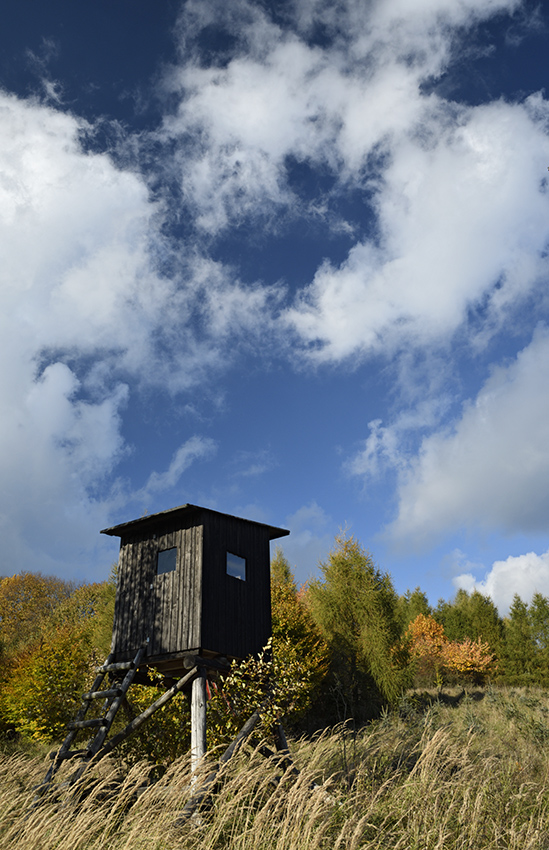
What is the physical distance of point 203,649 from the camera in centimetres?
1324

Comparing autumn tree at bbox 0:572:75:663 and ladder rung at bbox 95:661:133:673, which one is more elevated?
autumn tree at bbox 0:572:75:663

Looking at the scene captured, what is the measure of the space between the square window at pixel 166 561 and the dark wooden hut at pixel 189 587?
26 mm

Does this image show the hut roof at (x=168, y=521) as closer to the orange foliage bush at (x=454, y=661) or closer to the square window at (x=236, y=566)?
the square window at (x=236, y=566)

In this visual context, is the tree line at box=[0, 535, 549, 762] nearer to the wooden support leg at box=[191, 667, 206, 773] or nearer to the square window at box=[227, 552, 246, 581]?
the wooden support leg at box=[191, 667, 206, 773]

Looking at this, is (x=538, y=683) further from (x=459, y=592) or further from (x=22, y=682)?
(x=22, y=682)

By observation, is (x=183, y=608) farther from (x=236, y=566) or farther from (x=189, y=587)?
(x=236, y=566)

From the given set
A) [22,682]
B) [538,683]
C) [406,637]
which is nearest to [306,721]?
[406,637]

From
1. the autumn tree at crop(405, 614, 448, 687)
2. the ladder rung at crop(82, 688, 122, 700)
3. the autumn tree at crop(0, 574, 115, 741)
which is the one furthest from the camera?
the autumn tree at crop(405, 614, 448, 687)

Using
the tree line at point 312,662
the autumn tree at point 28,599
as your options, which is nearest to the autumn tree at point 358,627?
the tree line at point 312,662

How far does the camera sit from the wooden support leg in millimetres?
12344

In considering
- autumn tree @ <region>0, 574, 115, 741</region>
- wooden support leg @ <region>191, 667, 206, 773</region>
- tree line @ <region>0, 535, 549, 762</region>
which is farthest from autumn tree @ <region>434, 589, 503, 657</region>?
wooden support leg @ <region>191, 667, 206, 773</region>

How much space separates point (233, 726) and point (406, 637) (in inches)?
623

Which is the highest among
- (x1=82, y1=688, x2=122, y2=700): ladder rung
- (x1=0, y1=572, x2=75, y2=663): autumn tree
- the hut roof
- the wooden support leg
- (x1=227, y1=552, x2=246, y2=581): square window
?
(x1=0, y1=572, x2=75, y2=663): autumn tree

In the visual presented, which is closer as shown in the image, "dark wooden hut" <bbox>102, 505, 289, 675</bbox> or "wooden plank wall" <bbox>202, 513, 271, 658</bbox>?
"dark wooden hut" <bbox>102, 505, 289, 675</bbox>
